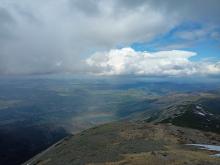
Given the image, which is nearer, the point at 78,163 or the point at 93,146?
the point at 78,163

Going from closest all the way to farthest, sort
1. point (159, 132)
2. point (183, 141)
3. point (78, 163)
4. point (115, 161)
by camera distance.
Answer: point (115, 161) < point (78, 163) < point (183, 141) < point (159, 132)

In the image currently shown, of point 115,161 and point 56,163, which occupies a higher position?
point 115,161

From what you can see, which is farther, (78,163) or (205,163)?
(78,163)

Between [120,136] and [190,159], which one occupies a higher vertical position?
[190,159]

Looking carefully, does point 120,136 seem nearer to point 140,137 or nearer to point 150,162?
point 140,137

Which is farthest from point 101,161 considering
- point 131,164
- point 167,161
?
point 167,161

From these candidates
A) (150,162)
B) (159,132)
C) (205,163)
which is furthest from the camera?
(159,132)

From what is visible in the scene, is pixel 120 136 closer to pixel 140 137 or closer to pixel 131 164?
pixel 140 137

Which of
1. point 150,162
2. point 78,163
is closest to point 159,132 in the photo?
point 78,163

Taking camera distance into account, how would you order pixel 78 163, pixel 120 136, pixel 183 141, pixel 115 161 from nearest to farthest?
pixel 115 161
pixel 78 163
pixel 183 141
pixel 120 136
